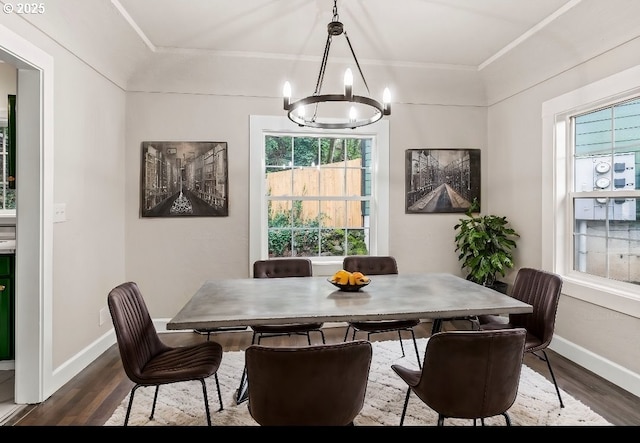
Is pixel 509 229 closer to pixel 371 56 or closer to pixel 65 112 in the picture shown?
pixel 371 56

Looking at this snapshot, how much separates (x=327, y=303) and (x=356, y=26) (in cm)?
226

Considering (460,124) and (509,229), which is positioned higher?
(460,124)

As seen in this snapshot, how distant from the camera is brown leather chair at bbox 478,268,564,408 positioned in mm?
2344

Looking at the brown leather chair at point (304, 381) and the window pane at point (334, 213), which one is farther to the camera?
the window pane at point (334, 213)

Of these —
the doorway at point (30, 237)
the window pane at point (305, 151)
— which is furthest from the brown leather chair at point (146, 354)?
the window pane at point (305, 151)

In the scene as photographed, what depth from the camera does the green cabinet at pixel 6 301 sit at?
9.32ft

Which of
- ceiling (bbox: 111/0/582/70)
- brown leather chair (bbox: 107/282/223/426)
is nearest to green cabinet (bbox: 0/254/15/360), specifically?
brown leather chair (bbox: 107/282/223/426)

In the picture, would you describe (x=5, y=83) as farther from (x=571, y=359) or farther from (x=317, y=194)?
(x=571, y=359)

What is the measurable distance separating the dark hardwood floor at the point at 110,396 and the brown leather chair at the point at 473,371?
4.19ft

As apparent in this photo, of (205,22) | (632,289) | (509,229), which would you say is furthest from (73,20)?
(632,289)

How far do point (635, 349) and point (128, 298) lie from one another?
3.26m

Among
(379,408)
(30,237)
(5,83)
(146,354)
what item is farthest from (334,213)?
(5,83)

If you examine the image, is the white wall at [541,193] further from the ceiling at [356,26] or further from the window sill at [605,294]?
the ceiling at [356,26]
